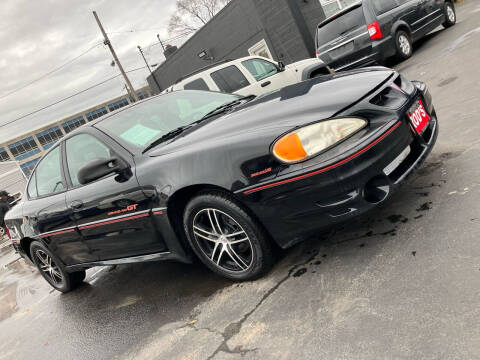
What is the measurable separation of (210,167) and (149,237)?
3.13 feet

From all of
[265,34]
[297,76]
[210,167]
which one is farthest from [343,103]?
[265,34]

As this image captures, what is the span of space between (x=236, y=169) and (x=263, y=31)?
15.1 m

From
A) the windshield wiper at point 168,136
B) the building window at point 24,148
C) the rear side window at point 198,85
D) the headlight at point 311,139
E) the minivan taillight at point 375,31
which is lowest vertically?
the headlight at point 311,139

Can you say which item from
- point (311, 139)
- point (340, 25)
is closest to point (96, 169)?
point (311, 139)

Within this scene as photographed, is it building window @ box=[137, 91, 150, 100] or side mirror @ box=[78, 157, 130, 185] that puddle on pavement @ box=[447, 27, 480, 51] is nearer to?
side mirror @ box=[78, 157, 130, 185]

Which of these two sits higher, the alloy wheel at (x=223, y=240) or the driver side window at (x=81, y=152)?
the driver side window at (x=81, y=152)

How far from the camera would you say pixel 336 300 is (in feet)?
7.91

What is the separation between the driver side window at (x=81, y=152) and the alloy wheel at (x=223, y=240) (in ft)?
3.56

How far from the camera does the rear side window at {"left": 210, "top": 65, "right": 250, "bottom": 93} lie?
7375 millimetres

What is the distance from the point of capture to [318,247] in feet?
10.3

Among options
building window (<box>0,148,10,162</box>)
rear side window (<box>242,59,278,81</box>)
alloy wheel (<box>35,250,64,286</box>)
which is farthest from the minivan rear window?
building window (<box>0,148,10,162</box>)

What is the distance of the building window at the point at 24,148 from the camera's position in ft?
230

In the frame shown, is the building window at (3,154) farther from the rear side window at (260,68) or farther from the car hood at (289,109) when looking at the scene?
the car hood at (289,109)

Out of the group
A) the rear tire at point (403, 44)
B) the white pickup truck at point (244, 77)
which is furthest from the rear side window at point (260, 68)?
the rear tire at point (403, 44)
